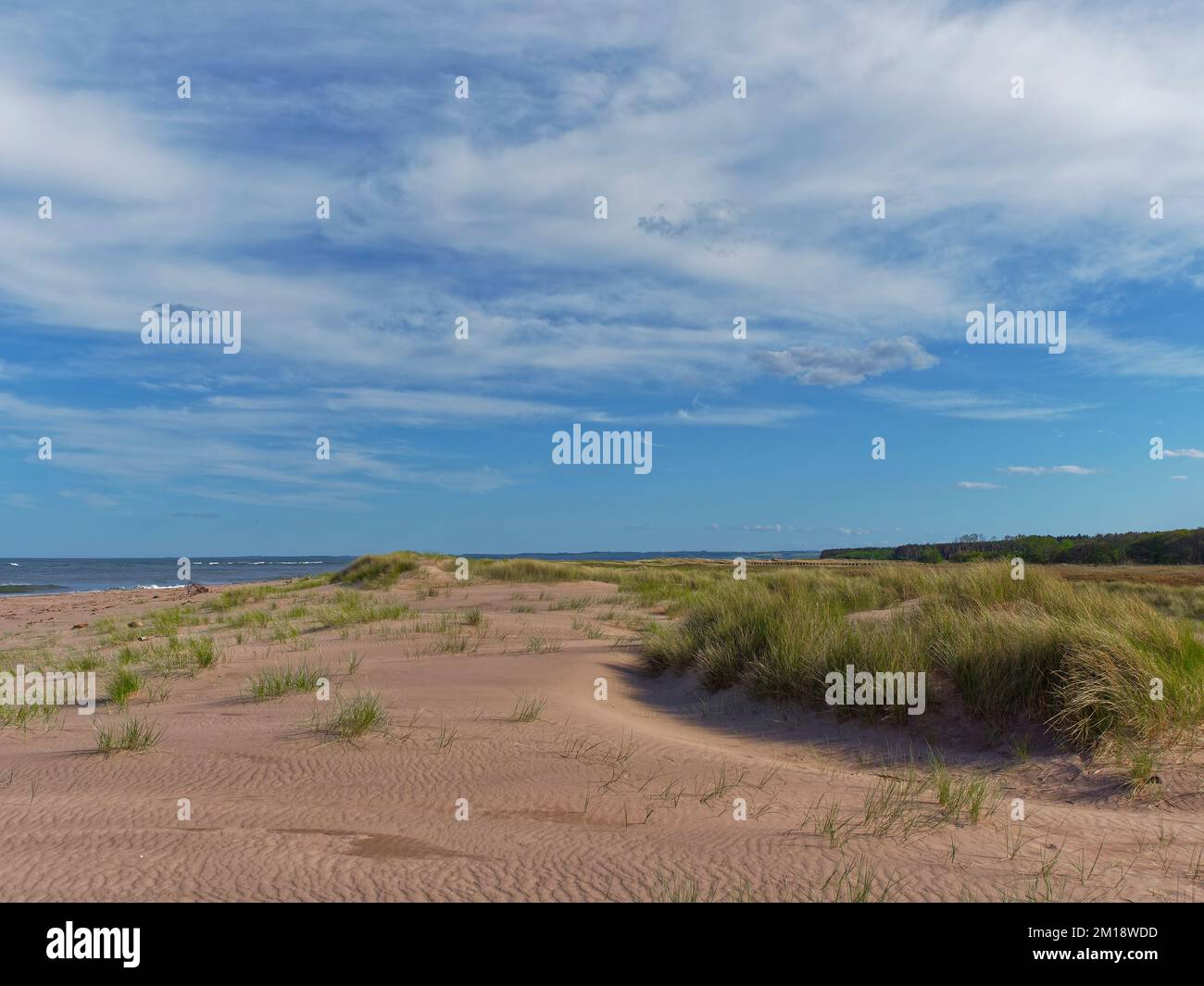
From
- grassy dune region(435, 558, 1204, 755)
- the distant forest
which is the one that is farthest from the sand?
the distant forest

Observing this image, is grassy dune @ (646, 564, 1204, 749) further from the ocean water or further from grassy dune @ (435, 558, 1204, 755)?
the ocean water

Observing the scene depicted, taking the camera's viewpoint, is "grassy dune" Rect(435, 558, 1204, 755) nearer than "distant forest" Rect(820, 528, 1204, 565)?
Yes

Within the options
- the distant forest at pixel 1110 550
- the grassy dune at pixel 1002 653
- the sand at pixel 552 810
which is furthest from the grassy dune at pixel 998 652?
the distant forest at pixel 1110 550

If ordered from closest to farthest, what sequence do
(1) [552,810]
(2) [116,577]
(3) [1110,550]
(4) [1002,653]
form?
1. (1) [552,810]
2. (4) [1002,653]
3. (3) [1110,550]
4. (2) [116,577]

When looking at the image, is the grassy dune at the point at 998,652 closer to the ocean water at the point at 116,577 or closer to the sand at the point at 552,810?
the sand at the point at 552,810

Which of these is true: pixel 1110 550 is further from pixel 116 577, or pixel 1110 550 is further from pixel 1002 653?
pixel 116 577

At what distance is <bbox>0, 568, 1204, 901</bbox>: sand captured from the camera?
3.42 meters

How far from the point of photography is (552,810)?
4488 millimetres

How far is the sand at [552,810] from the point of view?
3.42 meters

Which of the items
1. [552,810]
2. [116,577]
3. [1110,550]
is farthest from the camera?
[116,577]

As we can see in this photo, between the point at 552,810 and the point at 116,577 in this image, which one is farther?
the point at 116,577

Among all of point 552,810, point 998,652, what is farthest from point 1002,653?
point 552,810
